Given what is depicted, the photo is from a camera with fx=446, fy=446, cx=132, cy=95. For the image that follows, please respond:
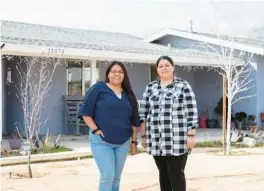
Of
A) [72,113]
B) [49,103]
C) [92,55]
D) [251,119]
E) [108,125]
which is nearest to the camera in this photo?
[108,125]

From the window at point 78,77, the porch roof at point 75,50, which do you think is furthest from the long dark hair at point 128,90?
the window at point 78,77

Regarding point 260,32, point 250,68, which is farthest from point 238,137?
point 260,32

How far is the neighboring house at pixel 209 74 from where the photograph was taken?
1608cm

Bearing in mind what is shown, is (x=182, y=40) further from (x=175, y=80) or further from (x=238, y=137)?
(x=175, y=80)

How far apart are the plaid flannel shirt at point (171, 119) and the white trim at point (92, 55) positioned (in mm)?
6814

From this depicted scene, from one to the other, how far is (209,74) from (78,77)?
5857 mm

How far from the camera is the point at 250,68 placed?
16203mm

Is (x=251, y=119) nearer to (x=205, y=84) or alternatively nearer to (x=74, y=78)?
(x=205, y=84)

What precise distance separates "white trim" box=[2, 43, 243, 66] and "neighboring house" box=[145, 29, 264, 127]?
1.27 meters

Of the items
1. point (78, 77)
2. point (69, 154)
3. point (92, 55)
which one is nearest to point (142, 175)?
point (69, 154)

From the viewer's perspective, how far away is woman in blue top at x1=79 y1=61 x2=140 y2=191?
4145mm

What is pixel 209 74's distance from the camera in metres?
17.5

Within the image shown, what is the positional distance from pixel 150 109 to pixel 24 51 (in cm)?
684

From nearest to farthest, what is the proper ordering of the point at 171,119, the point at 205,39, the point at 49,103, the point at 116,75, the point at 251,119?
the point at 171,119
the point at 116,75
the point at 49,103
the point at 251,119
the point at 205,39
